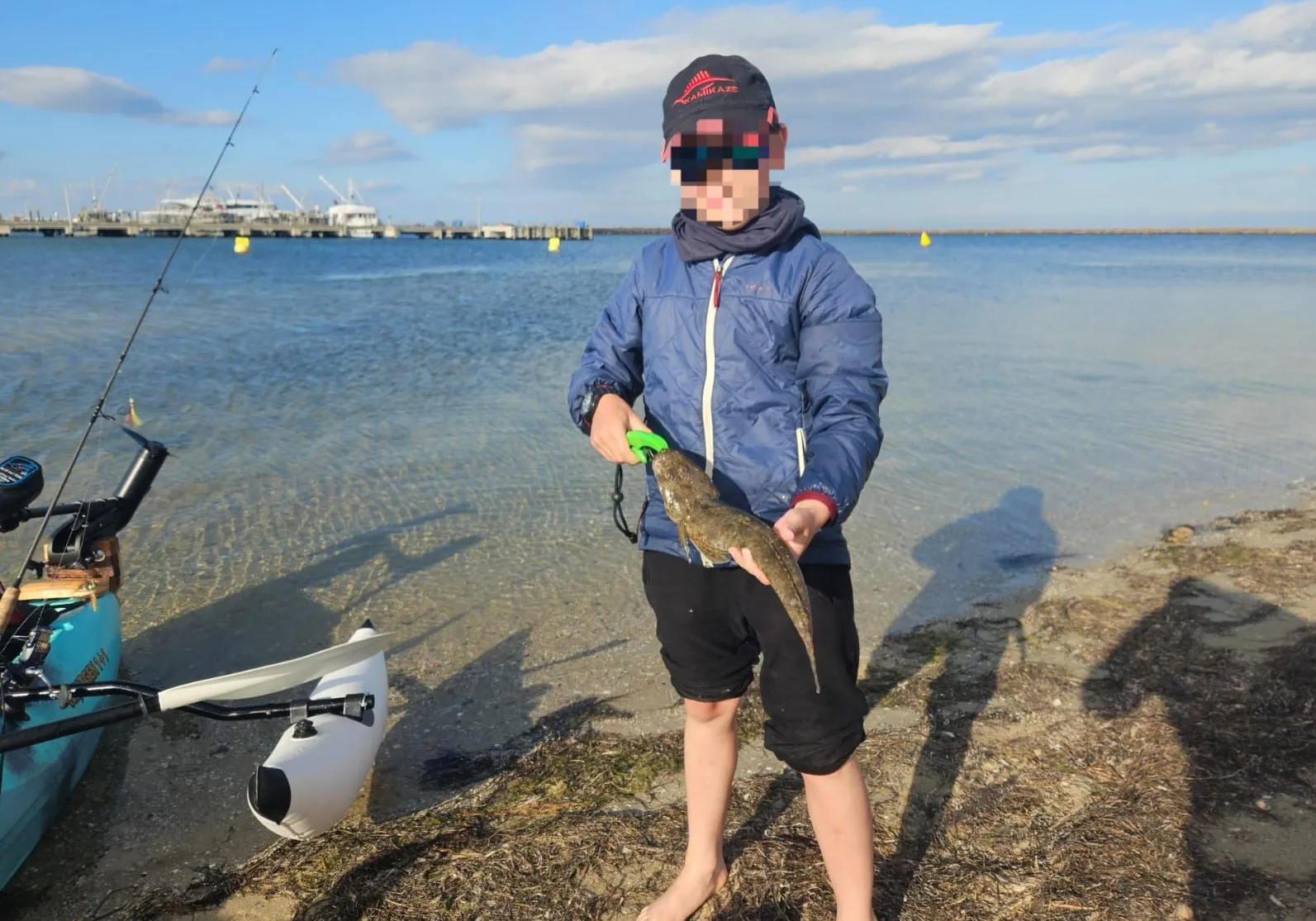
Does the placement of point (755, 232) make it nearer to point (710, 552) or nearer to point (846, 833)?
point (710, 552)

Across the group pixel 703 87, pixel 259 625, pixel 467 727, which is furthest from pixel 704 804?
pixel 259 625

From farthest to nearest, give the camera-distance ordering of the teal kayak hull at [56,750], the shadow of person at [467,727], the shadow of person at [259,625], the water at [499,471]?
the water at [499,471] → the shadow of person at [259,625] → the shadow of person at [467,727] → the teal kayak hull at [56,750]

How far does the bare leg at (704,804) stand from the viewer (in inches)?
125

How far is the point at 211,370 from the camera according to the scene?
1666cm

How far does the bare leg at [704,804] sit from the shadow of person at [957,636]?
67cm

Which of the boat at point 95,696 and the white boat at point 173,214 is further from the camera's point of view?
the white boat at point 173,214

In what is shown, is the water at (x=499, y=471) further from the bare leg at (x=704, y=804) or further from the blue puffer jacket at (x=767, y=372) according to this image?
the blue puffer jacket at (x=767, y=372)

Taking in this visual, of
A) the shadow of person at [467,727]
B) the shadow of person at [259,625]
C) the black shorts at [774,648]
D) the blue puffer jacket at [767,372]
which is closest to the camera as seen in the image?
the blue puffer jacket at [767,372]

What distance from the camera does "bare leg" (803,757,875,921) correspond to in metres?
2.83

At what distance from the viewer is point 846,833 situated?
286cm

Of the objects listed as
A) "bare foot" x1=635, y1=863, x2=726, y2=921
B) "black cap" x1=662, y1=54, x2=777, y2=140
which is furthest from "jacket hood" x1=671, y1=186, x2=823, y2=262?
"bare foot" x1=635, y1=863, x2=726, y2=921

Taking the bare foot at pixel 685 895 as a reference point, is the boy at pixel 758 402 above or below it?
above

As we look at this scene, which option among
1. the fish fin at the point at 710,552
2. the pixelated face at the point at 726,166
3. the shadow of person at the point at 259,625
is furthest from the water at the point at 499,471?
the pixelated face at the point at 726,166

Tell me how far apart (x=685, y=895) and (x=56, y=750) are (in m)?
3.15
